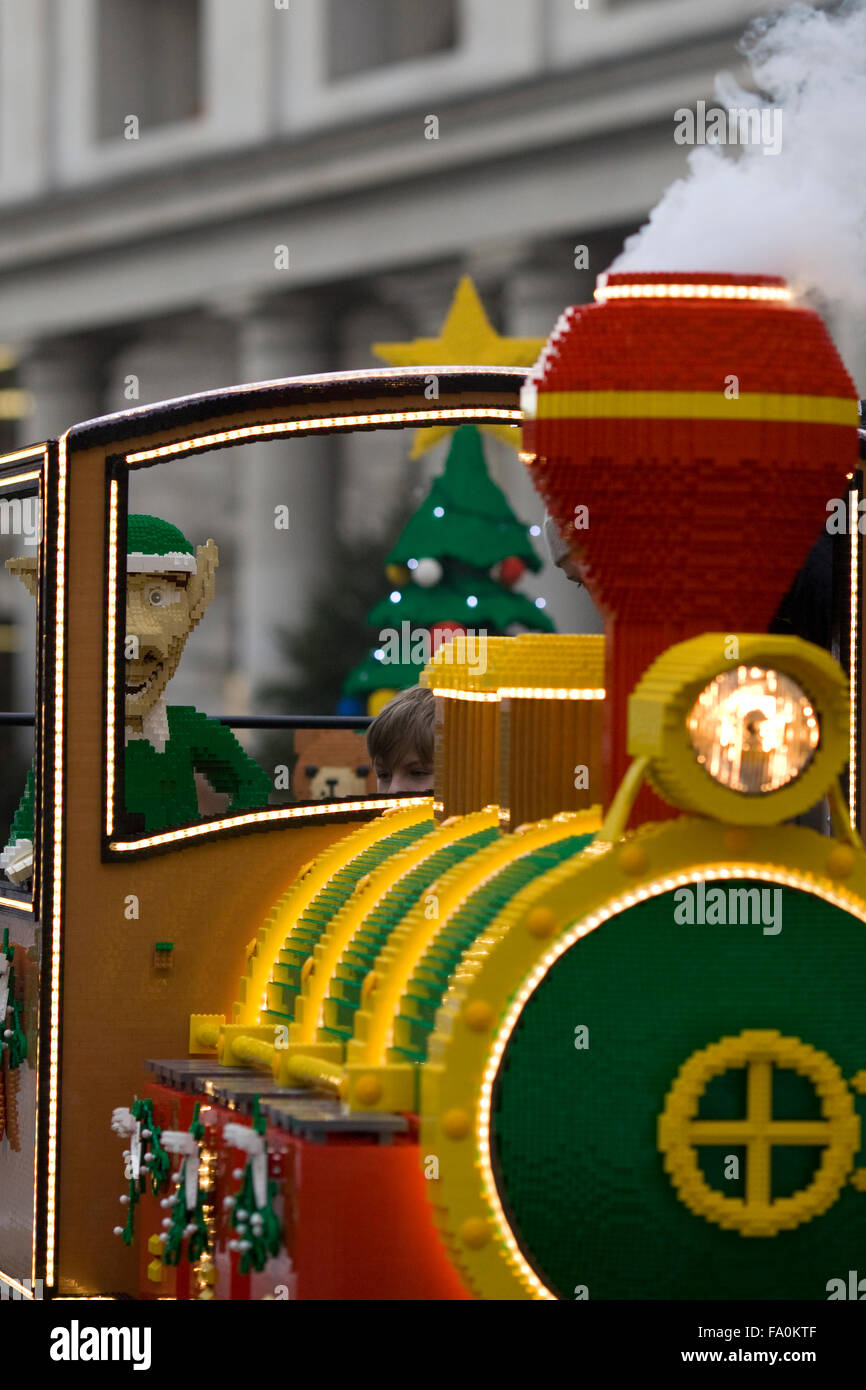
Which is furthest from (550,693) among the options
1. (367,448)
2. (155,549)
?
(367,448)

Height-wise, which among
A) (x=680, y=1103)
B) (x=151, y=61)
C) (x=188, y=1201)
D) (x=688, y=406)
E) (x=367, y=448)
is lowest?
(x=188, y=1201)

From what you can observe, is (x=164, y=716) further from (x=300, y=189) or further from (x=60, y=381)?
(x=60, y=381)

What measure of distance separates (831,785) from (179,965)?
2.12 m

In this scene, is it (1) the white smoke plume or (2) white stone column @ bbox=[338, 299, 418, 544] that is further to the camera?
(2) white stone column @ bbox=[338, 299, 418, 544]

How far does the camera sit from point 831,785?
5332 millimetres

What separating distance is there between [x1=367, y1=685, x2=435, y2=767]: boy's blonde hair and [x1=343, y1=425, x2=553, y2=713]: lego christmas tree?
870cm

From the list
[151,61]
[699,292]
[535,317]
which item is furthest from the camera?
[151,61]

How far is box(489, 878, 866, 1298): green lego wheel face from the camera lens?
5.32 m

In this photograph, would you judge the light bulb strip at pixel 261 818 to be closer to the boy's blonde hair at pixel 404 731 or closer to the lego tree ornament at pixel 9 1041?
the lego tree ornament at pixel 9 1041

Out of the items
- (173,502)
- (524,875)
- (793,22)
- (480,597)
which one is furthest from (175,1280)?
(173,502)

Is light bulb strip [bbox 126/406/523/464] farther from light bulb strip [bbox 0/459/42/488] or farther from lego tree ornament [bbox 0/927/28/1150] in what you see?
lego tree ornament [bbox 0/927/28/1150]

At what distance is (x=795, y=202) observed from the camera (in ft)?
18.7

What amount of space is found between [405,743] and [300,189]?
747 inches

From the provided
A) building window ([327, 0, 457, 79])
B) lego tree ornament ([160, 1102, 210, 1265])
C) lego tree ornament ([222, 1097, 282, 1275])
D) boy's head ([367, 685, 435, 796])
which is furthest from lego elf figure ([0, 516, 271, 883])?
building window ([327, 0, 457, 79])
